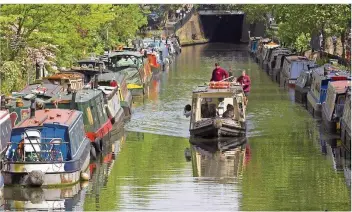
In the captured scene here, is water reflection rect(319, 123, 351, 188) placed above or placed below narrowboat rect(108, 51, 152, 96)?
above

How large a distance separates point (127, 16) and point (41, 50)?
103 feet

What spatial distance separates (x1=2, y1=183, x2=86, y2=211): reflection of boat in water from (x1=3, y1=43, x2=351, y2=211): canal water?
0.08 feet

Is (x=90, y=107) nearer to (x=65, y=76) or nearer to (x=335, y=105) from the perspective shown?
(x=65, y=76)

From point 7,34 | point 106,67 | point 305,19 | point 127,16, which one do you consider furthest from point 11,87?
point 127,16

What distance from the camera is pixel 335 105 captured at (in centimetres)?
4188

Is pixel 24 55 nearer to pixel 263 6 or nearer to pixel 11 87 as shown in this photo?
pixel 11 87

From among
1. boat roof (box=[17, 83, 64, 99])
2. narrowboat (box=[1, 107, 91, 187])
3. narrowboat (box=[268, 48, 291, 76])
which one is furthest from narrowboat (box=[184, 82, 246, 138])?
narrowboat (box=[268, 48, 291, 76])

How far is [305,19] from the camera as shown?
63656 millimetres

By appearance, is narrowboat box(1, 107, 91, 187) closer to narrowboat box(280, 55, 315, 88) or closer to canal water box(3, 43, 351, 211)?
canal water box(3, 43, 351, 211)

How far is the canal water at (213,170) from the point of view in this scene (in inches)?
1149

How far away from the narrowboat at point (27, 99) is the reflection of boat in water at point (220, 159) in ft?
16.1

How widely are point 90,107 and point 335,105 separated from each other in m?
9.04

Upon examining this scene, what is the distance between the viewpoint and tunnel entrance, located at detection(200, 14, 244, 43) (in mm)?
124875

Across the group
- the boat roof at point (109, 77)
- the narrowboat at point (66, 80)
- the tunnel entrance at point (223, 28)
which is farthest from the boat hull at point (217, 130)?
the tunnel entrance at point (223, 28)
